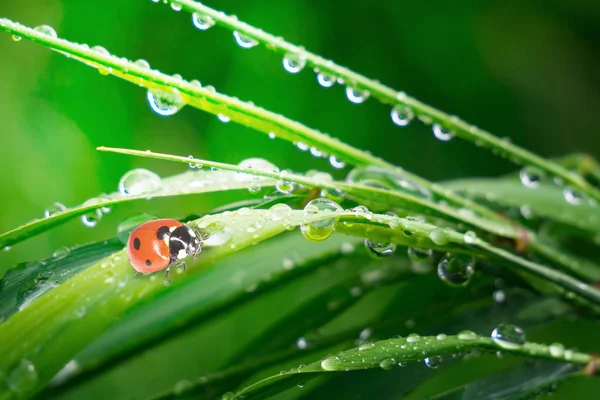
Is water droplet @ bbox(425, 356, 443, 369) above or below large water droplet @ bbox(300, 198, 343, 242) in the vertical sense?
below

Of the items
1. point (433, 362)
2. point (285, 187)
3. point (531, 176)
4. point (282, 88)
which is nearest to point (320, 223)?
point (285, 187)

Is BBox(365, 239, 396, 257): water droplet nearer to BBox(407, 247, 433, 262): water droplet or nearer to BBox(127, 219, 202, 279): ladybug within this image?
BBox(407, 247, 433, 262): water droplet

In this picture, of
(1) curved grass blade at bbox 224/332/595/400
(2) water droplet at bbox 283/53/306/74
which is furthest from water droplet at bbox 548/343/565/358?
(2) water droplet at bbox 283/53/306/74

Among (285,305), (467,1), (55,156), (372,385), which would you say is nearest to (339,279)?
(372,385)

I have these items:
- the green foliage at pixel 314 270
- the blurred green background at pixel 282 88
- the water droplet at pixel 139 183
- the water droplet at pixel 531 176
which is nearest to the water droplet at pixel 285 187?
the green foliage at pixel 314 270

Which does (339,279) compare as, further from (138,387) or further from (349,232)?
(138,387)

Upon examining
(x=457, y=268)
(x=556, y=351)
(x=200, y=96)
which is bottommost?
(x=556, y=351)

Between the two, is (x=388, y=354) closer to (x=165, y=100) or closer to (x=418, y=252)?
(x=418, y=252)
